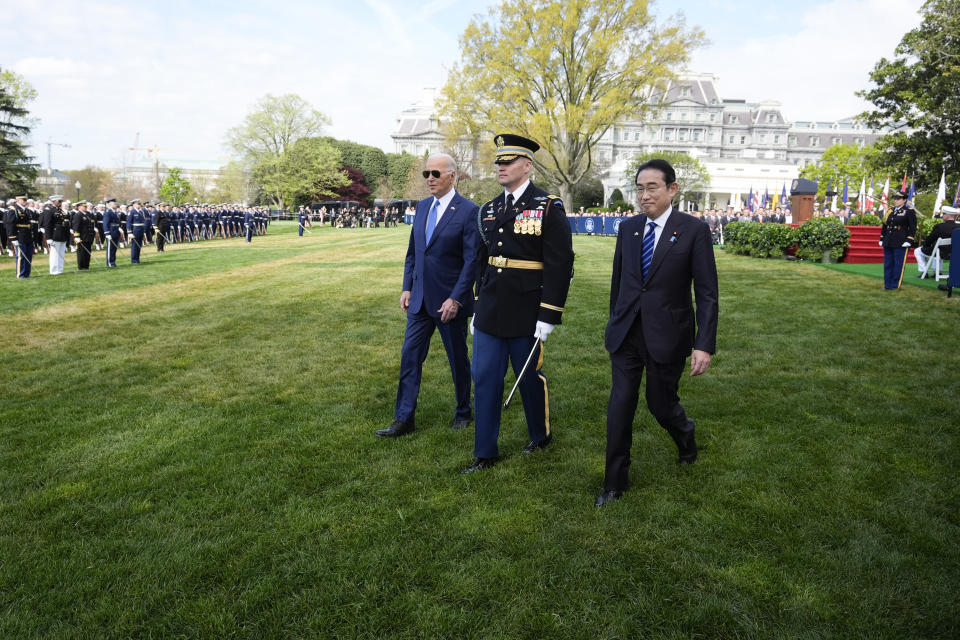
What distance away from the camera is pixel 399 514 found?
10.9 ft

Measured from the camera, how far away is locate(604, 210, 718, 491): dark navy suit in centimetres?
331

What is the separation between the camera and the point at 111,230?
744 inches

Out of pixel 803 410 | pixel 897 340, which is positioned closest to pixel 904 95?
pixel 897 340

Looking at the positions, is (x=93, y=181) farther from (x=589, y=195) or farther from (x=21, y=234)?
(x=21, y=234)

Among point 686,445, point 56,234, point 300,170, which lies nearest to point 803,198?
point 686,445

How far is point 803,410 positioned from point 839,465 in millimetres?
1222

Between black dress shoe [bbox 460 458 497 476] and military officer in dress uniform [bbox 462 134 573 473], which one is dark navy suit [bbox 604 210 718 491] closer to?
military officer in dress uniform [bbox 462 134 573 473]

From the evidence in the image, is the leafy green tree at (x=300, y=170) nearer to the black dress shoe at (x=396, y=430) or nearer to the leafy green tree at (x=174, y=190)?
the leafy green tree at (x=174, y=190)

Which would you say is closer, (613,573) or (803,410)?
(613,573)

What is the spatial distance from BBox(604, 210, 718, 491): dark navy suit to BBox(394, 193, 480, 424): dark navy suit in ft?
4.12

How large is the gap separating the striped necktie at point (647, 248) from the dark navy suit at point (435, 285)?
4.34 feet

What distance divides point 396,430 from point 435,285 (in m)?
1.16

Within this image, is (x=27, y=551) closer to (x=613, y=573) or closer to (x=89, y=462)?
(x=89, y=462)

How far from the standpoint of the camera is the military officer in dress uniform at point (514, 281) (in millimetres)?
3711
